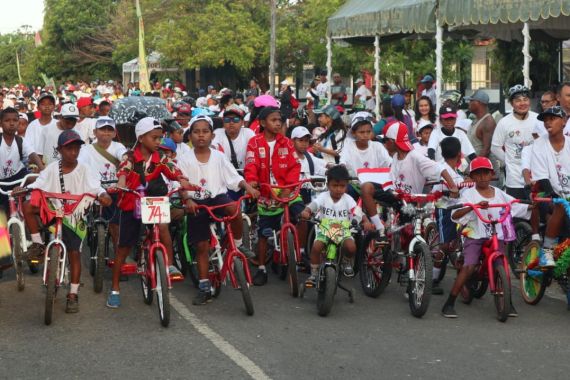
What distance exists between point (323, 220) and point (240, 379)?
275cm

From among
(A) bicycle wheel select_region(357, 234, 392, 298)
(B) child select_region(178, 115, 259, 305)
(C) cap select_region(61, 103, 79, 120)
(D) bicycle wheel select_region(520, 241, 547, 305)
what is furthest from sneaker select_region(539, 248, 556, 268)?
(C) cap select_region(61, 103, 79, 120)

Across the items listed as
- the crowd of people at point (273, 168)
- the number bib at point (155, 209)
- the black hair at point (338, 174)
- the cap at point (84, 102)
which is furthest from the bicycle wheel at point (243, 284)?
the cap at point (84, 102)

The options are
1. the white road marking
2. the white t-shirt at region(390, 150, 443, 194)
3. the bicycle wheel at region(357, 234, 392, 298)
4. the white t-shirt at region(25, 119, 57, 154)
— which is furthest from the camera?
the white t-shirt at region(25, 119, 57, 154)

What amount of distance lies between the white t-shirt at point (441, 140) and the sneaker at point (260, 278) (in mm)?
2672

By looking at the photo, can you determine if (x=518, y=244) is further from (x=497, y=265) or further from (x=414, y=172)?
(x=497, y=265)

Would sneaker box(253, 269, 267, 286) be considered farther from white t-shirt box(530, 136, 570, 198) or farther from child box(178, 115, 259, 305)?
white t-shirt box(530, 136, 570, 198)

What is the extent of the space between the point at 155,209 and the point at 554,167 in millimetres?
3886

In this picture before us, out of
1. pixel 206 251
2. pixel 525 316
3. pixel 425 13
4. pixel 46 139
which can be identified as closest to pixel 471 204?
pixel 525 316

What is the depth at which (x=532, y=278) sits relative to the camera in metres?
9.97

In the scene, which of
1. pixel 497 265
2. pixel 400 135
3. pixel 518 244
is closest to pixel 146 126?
pixel 400 135

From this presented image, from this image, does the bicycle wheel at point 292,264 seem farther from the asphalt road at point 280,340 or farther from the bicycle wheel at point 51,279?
the bicycle wheel at point 51,279

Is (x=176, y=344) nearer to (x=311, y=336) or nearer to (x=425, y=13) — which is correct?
(x=311, y=336)

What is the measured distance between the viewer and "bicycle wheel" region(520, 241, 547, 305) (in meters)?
9.79

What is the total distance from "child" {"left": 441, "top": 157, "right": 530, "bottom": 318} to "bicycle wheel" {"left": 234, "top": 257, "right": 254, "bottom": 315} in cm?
176
